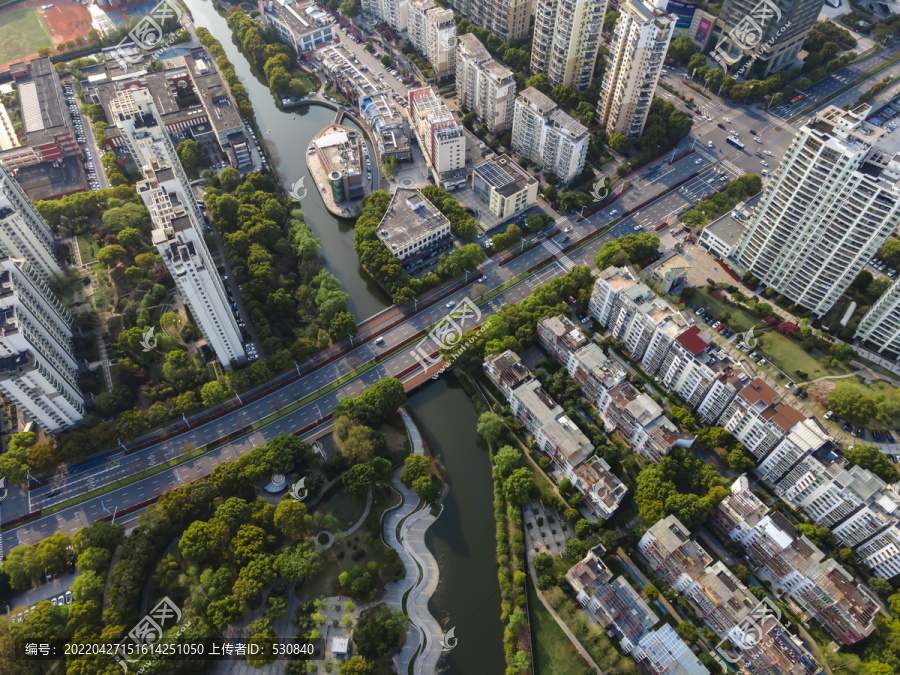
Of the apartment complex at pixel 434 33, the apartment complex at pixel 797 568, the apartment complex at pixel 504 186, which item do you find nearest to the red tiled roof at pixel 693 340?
the apartment complex at pixel 797 568

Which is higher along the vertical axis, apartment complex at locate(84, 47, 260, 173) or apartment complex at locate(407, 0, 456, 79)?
apartment complex at locate(407, 0, 456, 79)

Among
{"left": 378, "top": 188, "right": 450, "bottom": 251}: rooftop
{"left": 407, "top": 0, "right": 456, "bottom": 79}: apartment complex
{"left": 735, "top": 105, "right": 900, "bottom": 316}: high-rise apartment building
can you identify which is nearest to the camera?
{"left": 735, "top": 105, "right": 900, "bottom": 316}: high-rise apartment building

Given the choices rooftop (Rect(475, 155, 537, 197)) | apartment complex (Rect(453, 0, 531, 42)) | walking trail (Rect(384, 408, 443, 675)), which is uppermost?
apartment complex (Rect(453, 0, 531, 42))

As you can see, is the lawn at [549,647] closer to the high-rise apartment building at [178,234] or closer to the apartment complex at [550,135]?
the high-rise apartment building at [178,234]

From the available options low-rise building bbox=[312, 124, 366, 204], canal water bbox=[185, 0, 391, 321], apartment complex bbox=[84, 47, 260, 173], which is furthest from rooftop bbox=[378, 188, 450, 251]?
apartment complex bbox=[84, 47, 260, 173]

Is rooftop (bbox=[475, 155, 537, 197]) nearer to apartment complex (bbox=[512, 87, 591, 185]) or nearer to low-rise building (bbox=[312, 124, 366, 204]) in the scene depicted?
apartment complex (bbox=[512, 87, 591, 185])

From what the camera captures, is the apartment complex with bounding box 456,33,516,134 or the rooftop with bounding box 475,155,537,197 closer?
the rooftop with bounding box 475,155,537,197

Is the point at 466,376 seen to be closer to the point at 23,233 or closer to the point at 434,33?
the point at 23,233
